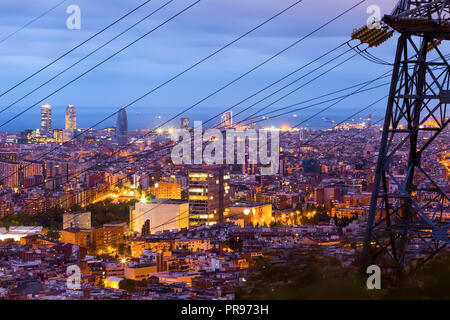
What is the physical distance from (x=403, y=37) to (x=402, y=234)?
1.01m

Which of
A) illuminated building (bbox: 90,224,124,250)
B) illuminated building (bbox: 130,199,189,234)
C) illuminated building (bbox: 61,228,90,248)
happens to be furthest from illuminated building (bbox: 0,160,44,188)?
illuminated building (bbox: 61,228,90,248)

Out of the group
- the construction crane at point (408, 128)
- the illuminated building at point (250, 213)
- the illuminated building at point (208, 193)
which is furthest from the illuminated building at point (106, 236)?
the construction crane at point (408, 128)

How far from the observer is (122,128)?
93.9 feet

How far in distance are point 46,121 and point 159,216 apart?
48.0 feet

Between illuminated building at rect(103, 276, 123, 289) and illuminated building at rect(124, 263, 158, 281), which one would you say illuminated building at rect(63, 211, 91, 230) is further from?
illuminated building at rect(103, 276, 123, 289)

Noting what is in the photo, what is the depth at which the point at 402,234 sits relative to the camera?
12.7 feet

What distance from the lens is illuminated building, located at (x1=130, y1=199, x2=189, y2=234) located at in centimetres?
1998

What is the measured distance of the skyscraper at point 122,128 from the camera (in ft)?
87.8

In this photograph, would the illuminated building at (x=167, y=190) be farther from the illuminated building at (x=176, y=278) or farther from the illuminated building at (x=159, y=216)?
the illuminated building at (x=176, y=278)

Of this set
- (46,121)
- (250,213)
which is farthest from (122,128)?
(250,213)

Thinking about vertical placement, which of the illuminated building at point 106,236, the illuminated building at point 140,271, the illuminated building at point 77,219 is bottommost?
the illuminated building at point 140,271

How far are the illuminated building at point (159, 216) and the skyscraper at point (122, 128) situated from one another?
4681 mm

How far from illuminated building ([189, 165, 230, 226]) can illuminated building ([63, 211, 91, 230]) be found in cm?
337
